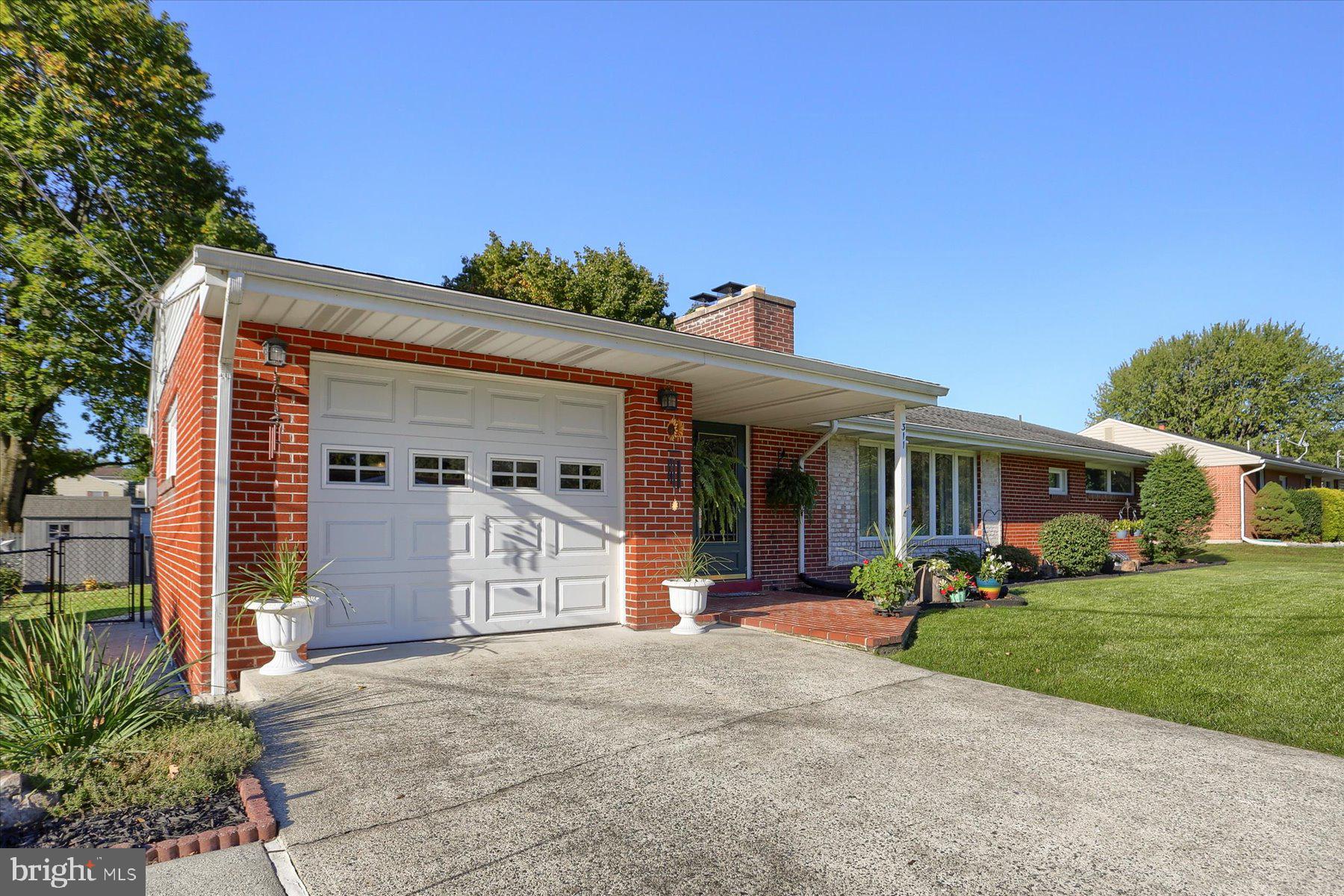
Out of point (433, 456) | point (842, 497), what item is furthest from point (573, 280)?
point (433, 456)

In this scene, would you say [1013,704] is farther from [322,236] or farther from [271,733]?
[322,236]

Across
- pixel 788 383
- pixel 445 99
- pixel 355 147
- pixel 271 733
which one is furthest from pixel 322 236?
pixel 271 733

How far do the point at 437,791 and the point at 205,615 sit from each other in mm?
2804

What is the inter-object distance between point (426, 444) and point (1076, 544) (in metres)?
11.8

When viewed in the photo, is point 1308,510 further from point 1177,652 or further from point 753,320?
point 753,320

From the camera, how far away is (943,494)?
14.1 meters

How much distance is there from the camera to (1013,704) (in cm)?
515

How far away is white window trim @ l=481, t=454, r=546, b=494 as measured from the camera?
6789mm

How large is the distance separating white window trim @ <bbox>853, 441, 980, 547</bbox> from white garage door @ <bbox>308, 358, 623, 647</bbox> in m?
6.04

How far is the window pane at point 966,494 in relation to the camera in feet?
47.3

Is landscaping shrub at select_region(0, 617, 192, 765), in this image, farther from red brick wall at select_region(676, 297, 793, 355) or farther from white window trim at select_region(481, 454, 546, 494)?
red brick wall at select_region(676, 297, 793, 355)

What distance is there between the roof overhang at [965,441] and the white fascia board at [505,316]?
3583 mm

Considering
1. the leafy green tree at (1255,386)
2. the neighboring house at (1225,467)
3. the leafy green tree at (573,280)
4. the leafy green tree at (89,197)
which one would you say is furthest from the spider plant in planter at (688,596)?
the leafy green tree at (1255,386)

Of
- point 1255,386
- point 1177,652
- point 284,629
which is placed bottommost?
point 1177,652
